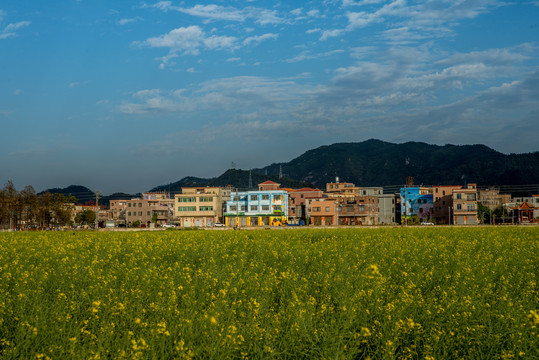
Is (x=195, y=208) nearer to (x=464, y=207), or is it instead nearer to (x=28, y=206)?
(x=28, y=206)

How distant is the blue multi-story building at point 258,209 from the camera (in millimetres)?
101125

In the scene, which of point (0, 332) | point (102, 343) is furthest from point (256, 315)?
point (0, 332)

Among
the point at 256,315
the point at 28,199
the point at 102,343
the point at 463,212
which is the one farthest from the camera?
the point at 463,212

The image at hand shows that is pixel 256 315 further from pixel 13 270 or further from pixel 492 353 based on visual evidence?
pixel 13 270

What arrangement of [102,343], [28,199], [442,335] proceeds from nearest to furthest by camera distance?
[102,343], [442,335], [28,199]

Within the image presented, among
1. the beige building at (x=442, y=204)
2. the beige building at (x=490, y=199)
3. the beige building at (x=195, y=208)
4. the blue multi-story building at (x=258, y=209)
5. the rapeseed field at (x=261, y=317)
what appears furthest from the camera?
the beige building at (x=490, y=199)

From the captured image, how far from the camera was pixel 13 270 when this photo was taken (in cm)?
1333

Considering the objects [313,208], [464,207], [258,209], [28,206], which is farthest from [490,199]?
[28,206]

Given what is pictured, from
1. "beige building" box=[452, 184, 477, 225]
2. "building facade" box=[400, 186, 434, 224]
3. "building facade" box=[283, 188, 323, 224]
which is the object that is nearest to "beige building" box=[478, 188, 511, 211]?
A: "building facade" box=[400, 186, 434, 224]

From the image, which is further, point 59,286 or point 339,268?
point 339,268

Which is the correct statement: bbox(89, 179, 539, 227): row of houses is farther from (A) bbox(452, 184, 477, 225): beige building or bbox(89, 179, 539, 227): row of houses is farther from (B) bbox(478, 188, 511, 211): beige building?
(B) bbox(478, 188, 511, 211): beige building

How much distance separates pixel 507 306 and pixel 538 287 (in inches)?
136

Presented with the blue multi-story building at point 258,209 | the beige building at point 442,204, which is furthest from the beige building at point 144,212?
the beige building at point 442,204

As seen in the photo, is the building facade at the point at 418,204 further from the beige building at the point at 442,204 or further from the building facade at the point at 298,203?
the building facade at the point at 298,203
